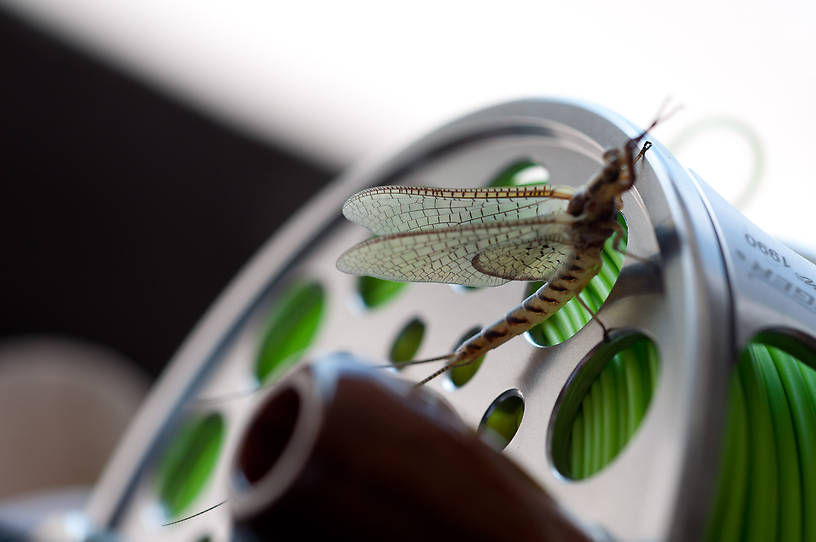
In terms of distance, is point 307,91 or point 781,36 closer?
point 781,36

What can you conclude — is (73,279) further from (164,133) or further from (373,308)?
(373,308)

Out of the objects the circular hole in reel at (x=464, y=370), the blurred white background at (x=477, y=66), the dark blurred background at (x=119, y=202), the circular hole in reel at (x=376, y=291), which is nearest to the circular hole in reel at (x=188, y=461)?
the circular hole in reel at (x=376, y=291)

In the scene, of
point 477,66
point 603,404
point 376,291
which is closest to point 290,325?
point 376,291

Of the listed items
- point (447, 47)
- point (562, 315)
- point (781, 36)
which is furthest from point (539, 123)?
point (447, 47)

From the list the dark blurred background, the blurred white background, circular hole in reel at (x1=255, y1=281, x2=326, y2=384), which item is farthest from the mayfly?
the dark blurred background

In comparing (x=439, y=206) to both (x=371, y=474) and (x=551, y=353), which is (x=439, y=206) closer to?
(x=551, y=353)

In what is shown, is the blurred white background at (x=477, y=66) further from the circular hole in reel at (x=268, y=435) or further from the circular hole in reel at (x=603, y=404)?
Answer: the circular hole in reel at (x=268, y=435)
